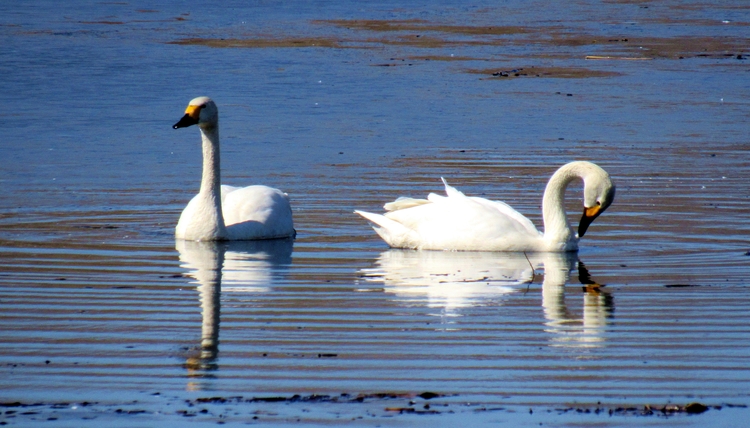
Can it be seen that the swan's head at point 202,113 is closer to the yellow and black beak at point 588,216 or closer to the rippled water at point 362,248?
the rippled water at point 362,248

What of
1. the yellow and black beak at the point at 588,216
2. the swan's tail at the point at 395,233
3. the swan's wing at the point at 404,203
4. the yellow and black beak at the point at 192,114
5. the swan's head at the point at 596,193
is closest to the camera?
the swan's head at the point at 596,193

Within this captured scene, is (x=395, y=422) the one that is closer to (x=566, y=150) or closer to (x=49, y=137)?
(x=566, y=150)

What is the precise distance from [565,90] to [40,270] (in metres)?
11.6

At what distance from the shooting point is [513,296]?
6758 millimetres

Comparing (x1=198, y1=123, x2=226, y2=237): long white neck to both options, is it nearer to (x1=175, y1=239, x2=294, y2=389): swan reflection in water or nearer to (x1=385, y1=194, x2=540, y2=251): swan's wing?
(x1=175, y1=239, x2=294, y2=389): swan reflection in water

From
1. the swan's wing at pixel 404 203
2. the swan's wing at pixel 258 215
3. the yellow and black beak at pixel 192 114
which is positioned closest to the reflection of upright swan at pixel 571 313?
the swan's wing at pixel 404 203

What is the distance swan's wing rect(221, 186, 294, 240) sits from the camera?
29.6ft

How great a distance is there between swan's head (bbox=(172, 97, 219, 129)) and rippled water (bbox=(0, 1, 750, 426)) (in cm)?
80

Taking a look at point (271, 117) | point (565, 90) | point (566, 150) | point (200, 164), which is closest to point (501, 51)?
point (565, 90)

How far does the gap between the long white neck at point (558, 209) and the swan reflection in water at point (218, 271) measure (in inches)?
67.7

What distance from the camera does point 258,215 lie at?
9.09 metres

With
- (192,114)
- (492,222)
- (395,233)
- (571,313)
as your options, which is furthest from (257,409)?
(192,114)

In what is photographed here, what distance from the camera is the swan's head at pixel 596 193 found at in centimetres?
843

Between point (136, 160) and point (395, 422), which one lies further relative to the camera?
point (136, 160)
